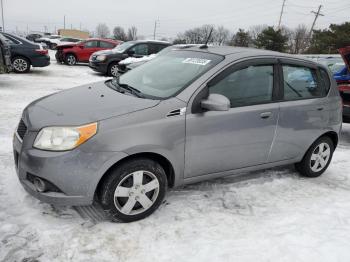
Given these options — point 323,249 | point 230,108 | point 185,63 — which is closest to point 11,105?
point 185,63

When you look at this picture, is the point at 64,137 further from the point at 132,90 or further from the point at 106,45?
the point at 106,45

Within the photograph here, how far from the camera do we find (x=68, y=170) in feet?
9.46

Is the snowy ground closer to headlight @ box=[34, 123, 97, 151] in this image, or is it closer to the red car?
headlight @ box=[34, 123, 97, 151]

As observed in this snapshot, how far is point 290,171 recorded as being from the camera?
495cm

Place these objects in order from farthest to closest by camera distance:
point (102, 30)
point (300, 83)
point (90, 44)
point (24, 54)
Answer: point (102, 30), point (90, 44), point (24, 54), point (300, 83)

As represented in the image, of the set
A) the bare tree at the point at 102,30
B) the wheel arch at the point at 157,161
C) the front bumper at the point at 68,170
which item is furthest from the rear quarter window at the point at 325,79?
the bare tree at the point at 102,30

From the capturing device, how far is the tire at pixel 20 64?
41.3 ft

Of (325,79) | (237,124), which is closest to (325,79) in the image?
(325,79)

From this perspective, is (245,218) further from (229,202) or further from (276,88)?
(276,88)

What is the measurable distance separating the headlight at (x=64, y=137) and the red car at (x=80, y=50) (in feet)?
50.6

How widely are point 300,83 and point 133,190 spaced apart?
8.31 ft

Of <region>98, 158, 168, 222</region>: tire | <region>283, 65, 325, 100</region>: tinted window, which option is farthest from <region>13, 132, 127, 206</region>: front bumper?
<region>283, 65, 325, 100</region>: tinted window

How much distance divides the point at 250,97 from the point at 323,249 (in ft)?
5.48

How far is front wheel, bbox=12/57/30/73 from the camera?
12586 millimetres
